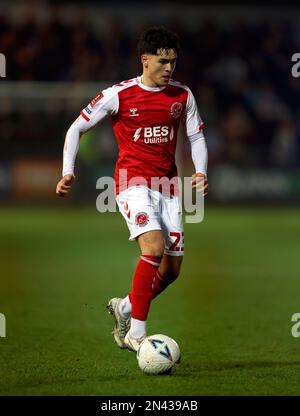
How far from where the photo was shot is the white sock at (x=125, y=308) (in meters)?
6.55

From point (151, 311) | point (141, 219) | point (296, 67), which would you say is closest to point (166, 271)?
point (141, 219)

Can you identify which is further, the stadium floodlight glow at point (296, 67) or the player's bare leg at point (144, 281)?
the stadium floodlight glow at point (296, 67)

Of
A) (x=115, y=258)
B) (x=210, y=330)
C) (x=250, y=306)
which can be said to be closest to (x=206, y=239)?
(x=115, y=258)

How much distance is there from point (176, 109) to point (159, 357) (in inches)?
68.3

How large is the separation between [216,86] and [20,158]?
5.43 meters

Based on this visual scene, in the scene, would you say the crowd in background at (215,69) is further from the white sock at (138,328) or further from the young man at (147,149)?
the white sock at (138,328)

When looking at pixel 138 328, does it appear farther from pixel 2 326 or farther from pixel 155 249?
pixel 2 326

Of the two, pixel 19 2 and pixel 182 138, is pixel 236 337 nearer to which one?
pixel 182 138

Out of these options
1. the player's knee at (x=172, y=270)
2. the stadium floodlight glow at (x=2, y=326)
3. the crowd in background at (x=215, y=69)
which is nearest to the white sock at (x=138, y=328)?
the player's knee at (x=172, y=270)

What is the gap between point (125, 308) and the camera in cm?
657

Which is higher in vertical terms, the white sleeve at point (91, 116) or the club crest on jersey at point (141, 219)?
the white sleeve at point (91, 116)

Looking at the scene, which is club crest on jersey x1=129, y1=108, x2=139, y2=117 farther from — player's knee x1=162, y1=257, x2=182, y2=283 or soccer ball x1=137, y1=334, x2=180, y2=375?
soccer ball x1=137, y1=334, x2=180, y2=375

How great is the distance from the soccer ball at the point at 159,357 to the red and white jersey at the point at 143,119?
1.18 metres

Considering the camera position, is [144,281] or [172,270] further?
[172,270]
